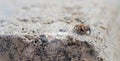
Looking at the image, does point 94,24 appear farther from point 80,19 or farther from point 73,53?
point 73,53

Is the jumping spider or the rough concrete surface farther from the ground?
the jumping spider

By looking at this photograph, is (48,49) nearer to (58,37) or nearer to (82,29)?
(58,37)

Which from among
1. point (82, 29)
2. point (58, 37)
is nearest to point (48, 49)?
point (58, 37)

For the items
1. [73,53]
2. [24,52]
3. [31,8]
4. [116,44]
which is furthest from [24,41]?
[31,8]

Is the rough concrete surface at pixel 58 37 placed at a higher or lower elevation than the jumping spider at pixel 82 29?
lower
